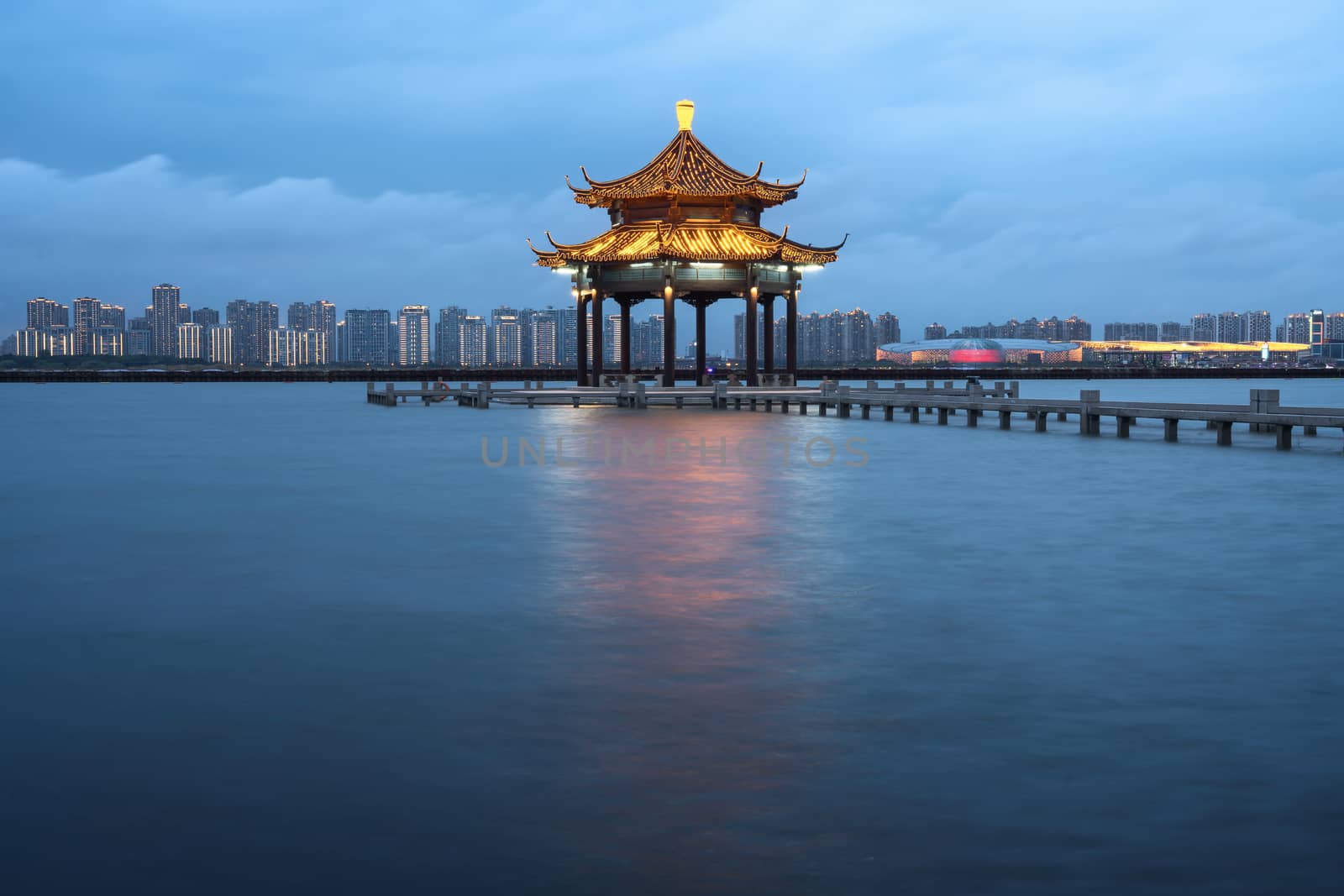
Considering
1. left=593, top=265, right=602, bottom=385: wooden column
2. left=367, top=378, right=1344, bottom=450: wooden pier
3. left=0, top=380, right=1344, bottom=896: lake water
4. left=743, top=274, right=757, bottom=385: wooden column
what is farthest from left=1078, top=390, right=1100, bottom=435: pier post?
left=593, top=265, right=602, bottom=385: wooden column

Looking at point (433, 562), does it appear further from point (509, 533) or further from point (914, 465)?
point (914, 465)

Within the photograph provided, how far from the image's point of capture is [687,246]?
56406 millimetres

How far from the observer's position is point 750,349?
197 feet

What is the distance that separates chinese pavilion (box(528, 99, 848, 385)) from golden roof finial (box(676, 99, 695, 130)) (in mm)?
43

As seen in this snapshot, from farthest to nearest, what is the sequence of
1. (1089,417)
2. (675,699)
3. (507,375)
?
(507,375)
(1089,417)
(675,699)

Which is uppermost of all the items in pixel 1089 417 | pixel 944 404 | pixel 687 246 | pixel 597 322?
pixel 687 246

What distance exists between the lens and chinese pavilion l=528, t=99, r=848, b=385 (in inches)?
2228

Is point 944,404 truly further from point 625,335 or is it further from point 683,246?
point 625,335

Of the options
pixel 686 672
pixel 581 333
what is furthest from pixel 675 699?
→ pixel 581 333

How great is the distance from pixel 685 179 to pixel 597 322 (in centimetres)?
735

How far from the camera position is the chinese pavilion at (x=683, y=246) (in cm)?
5659

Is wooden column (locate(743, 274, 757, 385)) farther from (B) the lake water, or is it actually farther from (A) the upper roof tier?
(B) the lake water

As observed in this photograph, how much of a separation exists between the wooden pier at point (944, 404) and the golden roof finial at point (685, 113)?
11.8 m

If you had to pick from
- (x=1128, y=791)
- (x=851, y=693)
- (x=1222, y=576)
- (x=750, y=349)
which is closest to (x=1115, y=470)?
(x=1222, y=576)
